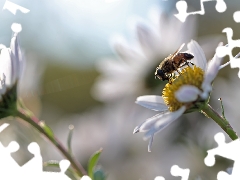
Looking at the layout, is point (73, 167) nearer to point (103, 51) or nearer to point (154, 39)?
point (154, 39)

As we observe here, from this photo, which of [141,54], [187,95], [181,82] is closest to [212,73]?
[187,95]

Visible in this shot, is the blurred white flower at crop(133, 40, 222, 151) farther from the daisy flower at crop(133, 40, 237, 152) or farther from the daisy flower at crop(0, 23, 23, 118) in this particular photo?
the daisy flower at crop(0, 23, 23, 118)

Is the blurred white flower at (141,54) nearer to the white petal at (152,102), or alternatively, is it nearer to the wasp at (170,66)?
the wasp at (170,66)

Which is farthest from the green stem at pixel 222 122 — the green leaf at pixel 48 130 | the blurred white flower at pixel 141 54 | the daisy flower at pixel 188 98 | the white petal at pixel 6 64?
the blurred white flower at pixel 141 54

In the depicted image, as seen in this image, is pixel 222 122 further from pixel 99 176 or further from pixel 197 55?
pixel 99 176

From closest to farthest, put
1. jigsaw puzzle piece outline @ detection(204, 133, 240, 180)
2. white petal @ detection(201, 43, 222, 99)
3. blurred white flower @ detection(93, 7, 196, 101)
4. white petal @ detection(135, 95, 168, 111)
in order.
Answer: jigsaw puzzle piece outline @ detection(204, 133, 240, 180) < white petal @ detection(201, 43, 222, 99) < white petal @ detection(135, 95, 168, 111) < blurred white flower @ detection(93, 7, 196, 101)

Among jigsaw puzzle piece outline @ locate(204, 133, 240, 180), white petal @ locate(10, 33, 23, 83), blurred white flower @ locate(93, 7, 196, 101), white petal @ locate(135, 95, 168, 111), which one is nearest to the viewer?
jigsaw puzzle piece outline @ locate(204, 133, 240, 180)

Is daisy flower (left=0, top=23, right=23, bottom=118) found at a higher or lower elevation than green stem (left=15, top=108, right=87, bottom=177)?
higher

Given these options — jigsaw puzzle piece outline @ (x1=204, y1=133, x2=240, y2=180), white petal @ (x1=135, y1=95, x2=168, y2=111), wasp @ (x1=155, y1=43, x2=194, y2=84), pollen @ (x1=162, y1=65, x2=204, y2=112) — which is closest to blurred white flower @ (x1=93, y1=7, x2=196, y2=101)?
wasp @ (x1=155, y1=43, x2=194, y2=84)
